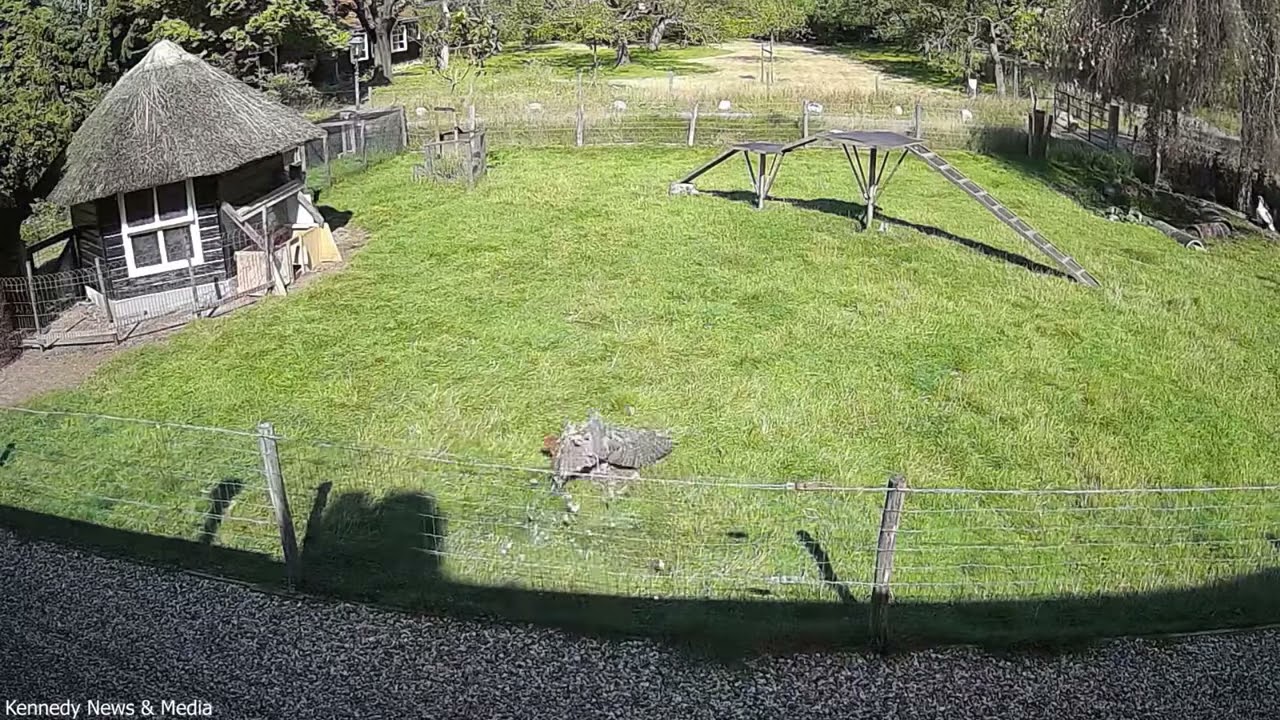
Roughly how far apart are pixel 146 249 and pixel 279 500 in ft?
24.2

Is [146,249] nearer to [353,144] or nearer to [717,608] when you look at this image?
[353,144]

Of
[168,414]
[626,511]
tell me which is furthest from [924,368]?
[168,414]

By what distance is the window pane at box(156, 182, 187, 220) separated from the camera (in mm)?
12594

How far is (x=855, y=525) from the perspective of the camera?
7516 mm

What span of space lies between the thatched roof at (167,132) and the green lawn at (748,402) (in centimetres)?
187

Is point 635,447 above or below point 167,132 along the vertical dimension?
below

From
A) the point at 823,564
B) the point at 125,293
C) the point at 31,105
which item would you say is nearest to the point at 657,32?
the point at 125,293

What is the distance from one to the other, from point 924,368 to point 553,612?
5.74 metres

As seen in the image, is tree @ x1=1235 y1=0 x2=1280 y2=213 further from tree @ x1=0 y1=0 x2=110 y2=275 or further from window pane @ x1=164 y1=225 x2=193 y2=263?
tree @ x1=0 y1=0 x2=110 y2=275

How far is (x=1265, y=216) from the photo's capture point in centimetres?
1645

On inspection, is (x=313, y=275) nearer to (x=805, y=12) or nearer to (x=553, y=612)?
(x=553, y=612)

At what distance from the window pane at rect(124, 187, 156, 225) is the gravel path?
7.09 metres

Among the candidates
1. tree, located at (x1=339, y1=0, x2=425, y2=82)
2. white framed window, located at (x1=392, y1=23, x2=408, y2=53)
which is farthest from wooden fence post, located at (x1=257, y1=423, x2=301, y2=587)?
white framed window, located at (x1=392, y1=23, x2=408, y2=53)

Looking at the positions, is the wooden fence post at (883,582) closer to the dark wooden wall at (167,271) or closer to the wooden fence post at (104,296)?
the wooden fence post at (104,296)
